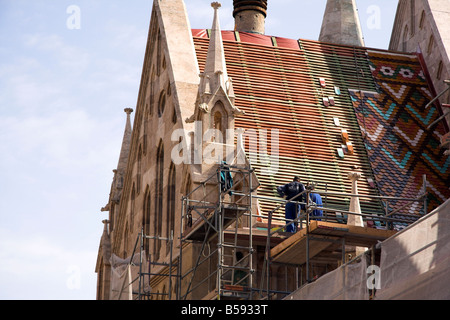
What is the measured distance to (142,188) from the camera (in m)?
37.8

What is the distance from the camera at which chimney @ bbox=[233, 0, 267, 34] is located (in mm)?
44188

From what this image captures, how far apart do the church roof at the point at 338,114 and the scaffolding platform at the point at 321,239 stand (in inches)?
187

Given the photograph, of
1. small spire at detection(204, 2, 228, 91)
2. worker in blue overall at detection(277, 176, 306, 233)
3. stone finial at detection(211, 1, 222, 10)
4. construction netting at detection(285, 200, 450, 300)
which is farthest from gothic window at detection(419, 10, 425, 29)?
construction netting at detection(285, 200, 450, 300)

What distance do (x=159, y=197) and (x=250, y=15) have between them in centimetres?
1114

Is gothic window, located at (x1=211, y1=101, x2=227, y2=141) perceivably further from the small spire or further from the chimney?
the chimney

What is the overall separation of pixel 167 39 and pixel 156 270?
7326 mm

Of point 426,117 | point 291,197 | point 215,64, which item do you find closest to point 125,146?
point 215,64

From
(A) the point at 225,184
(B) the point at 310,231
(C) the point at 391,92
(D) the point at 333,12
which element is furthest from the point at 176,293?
(D) the point at 333,12

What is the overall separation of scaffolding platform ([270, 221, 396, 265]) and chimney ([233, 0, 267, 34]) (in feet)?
61.0

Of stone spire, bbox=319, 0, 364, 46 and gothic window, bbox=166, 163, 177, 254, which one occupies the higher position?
stone spire, bbox=319, 0, 364, 46

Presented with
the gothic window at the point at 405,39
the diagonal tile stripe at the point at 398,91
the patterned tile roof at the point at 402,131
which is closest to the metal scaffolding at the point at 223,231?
the patterned tile roof at the point at 402,131

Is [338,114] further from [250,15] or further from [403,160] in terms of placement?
[250,15]

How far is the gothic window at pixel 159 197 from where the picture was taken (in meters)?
35.3
